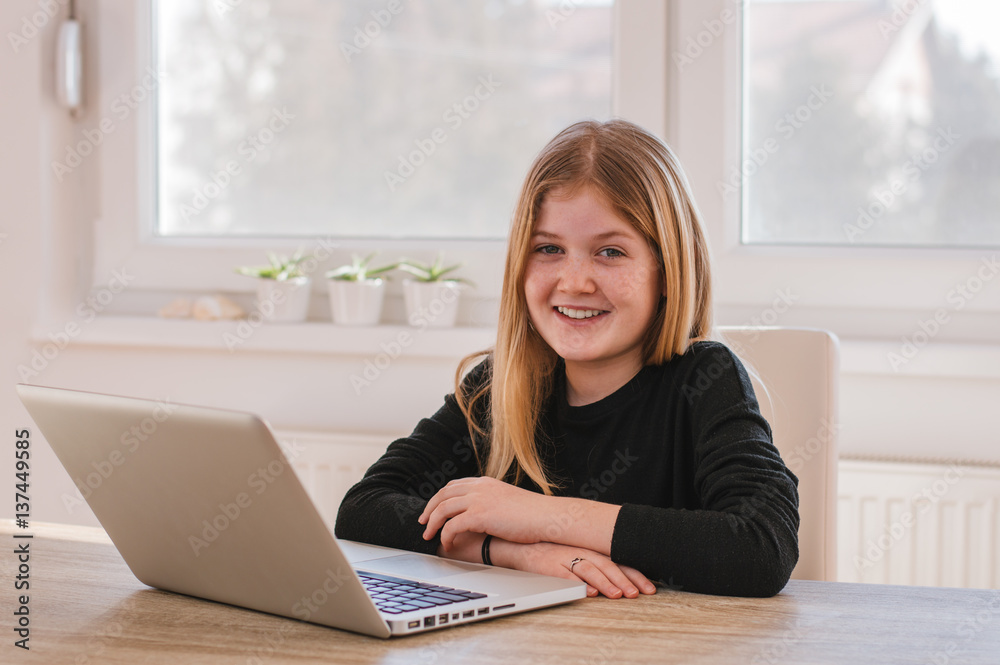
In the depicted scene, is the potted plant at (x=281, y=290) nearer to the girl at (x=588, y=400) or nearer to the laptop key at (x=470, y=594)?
the girl at (x=588, y=400)

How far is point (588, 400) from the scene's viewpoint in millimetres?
1298

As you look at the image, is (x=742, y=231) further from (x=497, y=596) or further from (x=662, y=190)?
(x=497, y=596)

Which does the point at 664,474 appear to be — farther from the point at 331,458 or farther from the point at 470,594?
the point at 331,458

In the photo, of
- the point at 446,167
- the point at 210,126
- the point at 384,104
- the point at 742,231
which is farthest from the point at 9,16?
the point at 742,231

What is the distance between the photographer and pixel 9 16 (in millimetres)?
2205

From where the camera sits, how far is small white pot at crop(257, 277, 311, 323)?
2.13 m

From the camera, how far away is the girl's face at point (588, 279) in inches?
47.2

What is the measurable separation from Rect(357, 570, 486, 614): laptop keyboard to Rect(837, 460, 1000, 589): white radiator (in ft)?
3.59

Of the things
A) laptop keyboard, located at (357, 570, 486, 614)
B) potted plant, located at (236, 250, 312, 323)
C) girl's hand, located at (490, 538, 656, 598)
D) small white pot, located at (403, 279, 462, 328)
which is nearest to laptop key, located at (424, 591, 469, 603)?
laptop keyboard, located at (357, 570, 486, 614)

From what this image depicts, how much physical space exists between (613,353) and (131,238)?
4.73 feet

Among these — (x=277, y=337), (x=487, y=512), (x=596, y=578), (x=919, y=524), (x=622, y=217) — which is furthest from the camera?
(x=277, y=337)

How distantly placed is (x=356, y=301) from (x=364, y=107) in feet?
1.42

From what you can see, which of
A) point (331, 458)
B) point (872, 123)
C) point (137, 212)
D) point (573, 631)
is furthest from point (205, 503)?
point (137, 212)

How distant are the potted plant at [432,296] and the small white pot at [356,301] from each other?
0.06 metres
